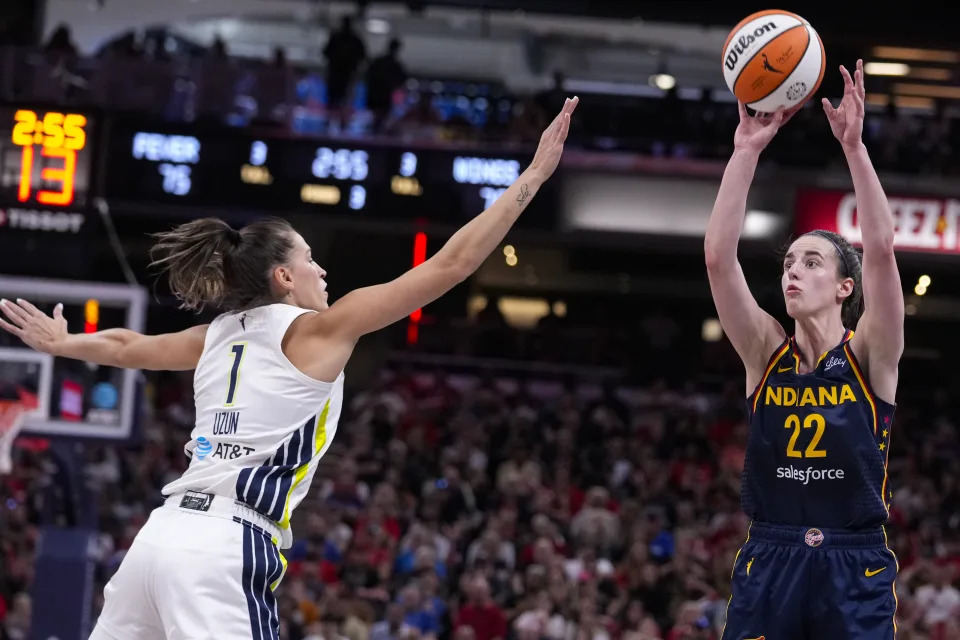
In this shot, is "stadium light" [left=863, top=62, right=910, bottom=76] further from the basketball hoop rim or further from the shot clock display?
the basketball hoop rim

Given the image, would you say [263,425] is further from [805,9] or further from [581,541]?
[805,9]

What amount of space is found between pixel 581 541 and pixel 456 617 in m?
1.96

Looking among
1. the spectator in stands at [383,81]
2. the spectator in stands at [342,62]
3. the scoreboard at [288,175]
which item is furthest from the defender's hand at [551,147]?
the spectator in stands at [342,62]

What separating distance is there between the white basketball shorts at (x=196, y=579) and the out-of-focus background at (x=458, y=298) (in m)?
6.22

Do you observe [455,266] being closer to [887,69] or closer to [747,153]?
[747,153]

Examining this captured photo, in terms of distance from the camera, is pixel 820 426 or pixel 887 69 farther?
pixel 887 69

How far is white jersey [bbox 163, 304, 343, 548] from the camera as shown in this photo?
3.81 m

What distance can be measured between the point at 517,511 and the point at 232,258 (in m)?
9.66

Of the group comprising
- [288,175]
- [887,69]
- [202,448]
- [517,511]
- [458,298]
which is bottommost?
[517,511]

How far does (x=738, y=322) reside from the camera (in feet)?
14.0

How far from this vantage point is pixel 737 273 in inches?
168

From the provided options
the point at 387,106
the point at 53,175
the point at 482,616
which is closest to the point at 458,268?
the point at 53,175

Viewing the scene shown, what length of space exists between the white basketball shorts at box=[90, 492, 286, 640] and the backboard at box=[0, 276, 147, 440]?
623 cm

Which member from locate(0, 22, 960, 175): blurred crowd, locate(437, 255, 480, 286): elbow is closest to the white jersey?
locate(437, 255, 480, 286): elbow
